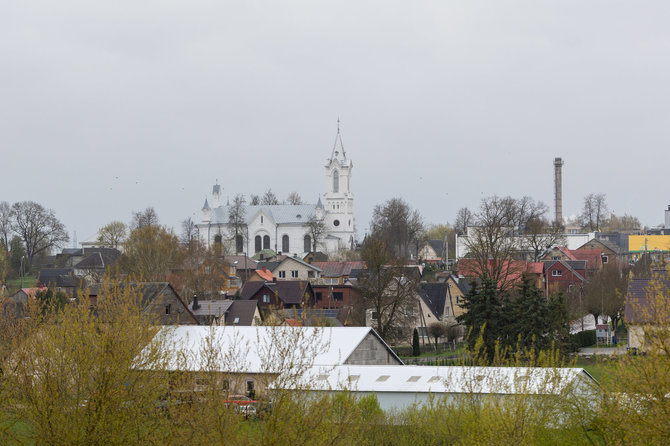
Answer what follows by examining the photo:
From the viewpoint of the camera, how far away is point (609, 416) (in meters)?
14.6

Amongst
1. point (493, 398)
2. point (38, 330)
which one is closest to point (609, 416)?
point (493, 398)

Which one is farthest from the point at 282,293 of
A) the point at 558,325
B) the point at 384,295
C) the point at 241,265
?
the point at 241,265

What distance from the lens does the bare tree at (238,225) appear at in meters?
122

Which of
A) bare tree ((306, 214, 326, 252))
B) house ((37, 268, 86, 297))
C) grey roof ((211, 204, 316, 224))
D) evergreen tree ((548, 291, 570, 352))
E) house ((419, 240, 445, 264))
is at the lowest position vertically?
evergreen tree ((548, 291, 570, 352))

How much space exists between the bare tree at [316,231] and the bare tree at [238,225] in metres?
9.55

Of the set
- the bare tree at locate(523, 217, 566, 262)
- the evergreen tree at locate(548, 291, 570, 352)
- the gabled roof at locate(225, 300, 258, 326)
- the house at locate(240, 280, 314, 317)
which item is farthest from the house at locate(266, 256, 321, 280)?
the evergreen tree at locate(548, 291, 570, 352)

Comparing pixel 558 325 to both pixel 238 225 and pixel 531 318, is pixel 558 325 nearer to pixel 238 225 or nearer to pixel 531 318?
pixel 531 318

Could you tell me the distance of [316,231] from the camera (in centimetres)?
12825

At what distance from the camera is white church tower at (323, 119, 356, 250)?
469 feet

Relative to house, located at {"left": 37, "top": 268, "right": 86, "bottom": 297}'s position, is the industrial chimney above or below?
above

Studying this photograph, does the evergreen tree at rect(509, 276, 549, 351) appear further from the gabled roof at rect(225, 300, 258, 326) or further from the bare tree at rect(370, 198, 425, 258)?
the bare tree at rect(370, 198, 425, 258)

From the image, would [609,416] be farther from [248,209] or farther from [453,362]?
[248,209]

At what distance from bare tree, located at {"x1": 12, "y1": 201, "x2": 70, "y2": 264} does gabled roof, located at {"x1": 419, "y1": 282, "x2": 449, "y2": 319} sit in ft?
154

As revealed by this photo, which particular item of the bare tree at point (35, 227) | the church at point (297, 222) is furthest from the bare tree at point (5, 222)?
the church at point (297, 222)
